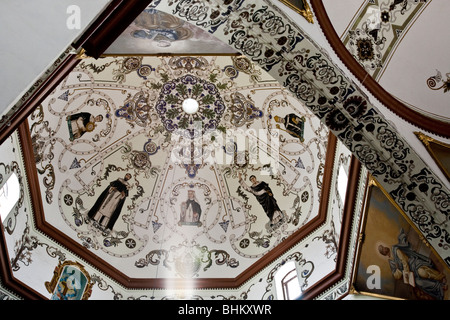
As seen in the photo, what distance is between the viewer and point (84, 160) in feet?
40.0

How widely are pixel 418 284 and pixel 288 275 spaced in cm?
352

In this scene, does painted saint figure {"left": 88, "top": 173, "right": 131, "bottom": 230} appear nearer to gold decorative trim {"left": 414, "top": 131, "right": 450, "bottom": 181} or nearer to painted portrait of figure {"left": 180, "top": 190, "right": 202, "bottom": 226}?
painted portrait of figure {"left": 180, "top": 190, "right": 202, "bottom": 226}

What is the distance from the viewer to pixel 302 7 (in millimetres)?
7266

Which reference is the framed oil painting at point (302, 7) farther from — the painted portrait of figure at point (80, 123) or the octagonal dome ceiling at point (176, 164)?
the painted portrait of figure at point (80, 123)

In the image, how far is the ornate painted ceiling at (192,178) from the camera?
877 centimetres

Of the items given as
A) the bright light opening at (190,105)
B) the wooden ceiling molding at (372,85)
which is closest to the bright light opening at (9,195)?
the bright light opening at (190,105)

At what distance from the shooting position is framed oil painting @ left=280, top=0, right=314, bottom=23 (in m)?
7.16

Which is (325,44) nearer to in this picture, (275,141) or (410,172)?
(410,172)

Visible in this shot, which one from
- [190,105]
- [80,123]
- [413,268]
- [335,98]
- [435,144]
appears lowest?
[413,268]

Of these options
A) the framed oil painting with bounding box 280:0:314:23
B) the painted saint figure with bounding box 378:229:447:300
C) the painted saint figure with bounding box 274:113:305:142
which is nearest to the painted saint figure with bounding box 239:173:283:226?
the painted saint figure with bounding box 274:113:305:142

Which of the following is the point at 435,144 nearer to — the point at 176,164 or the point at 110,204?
the point at 176,164

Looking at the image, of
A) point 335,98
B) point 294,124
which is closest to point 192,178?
point 294,124

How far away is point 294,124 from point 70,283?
5.94 m
